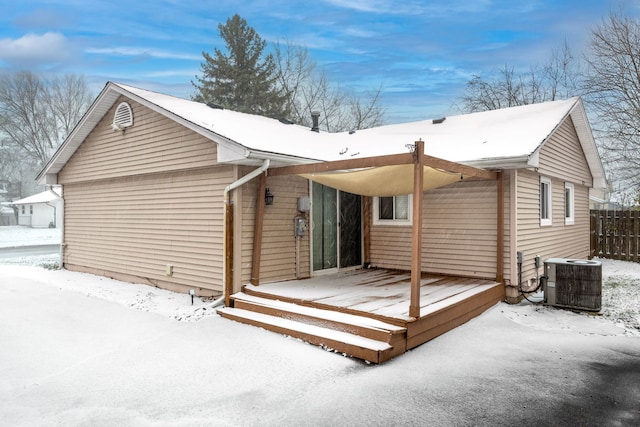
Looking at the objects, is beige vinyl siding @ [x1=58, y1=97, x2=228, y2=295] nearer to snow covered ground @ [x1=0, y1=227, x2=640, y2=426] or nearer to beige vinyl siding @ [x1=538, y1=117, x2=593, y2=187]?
snow covered ground @ [x1=0, y1=227, x2=640, y2=426]

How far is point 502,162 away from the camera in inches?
261

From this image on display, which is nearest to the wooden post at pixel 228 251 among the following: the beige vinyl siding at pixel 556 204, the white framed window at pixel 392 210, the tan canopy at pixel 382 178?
the tan canopy at pixel 382 178

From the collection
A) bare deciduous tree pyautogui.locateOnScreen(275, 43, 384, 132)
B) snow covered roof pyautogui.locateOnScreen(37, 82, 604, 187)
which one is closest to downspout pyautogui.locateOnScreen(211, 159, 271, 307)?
snow covered roof pyautogui.locateOnScreen(37, 82, 604, 187)

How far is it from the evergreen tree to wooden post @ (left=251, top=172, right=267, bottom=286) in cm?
2042

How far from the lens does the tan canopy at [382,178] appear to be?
5727mm

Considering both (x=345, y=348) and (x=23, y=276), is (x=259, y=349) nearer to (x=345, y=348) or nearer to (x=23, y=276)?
(x=345, y=348)

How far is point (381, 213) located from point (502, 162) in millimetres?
2976

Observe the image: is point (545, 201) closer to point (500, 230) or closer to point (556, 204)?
point (556, 204)

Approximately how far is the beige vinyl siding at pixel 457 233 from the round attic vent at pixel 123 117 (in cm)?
603

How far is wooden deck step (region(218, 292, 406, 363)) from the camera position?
4.68 m

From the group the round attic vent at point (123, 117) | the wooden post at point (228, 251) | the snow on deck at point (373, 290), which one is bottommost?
the snow on deck at point (373, 290)

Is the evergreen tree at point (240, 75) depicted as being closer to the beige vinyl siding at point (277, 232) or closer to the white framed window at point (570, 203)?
the white framed window at point (570, 203)

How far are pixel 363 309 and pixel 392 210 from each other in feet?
12.8

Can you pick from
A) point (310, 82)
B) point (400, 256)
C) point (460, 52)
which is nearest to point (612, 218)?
point (400, 256)
